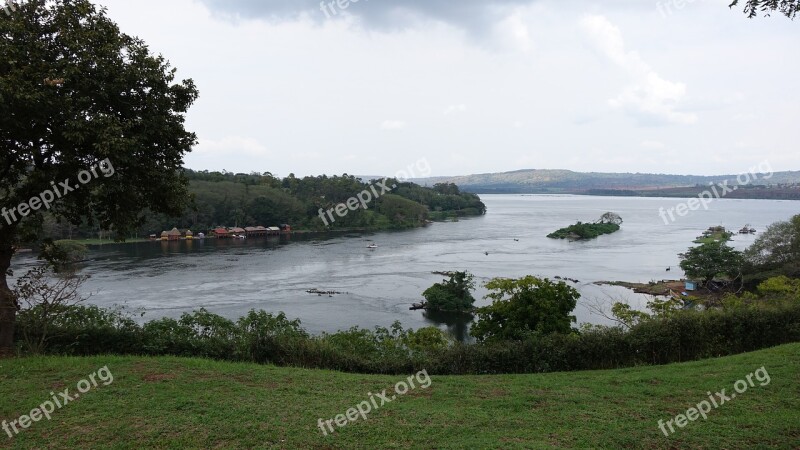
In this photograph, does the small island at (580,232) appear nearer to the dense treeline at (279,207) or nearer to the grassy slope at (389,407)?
the dense treeline at (279,207)

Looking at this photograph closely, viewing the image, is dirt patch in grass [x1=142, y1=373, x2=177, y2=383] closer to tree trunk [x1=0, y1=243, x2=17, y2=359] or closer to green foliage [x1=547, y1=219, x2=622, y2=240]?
tree trunk [x1=0, y1=243, x2=17, y2=359]

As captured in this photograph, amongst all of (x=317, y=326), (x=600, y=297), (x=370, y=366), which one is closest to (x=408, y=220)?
(x=600, y=297)

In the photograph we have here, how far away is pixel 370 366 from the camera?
28.8 feet

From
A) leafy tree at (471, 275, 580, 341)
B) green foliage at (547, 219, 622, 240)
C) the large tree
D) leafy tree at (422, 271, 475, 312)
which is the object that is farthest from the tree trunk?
green foliage at (547, 219, 622, 240)

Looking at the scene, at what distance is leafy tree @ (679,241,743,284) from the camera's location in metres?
34.5

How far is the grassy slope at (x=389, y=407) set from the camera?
525 cm

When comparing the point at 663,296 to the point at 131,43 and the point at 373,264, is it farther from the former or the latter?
the point at 131,43

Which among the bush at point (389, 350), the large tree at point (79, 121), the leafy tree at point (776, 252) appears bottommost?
the leafy tree at point (776, 252)

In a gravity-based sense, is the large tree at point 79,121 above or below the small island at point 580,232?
above

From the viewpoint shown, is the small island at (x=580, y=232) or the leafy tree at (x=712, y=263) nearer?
the leafy tree at (x=712, y=263)

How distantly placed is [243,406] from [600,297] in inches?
1182

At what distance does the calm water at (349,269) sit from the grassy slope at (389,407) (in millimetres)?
17101

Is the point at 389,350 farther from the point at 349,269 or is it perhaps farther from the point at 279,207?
the point at 279,207

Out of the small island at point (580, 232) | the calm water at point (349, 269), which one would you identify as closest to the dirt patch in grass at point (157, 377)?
the calm water at point (349, 269)
